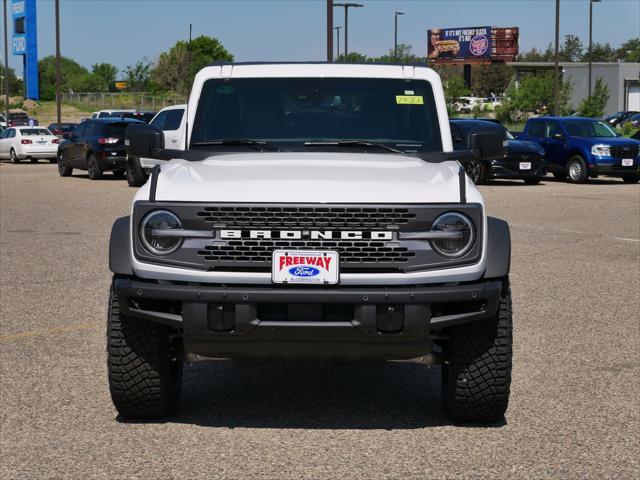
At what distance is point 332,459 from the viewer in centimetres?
540

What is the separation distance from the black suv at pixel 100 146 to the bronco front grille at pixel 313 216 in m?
24.8

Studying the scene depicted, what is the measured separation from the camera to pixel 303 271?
17.7 ft

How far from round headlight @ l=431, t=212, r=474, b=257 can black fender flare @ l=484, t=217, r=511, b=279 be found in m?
0.14

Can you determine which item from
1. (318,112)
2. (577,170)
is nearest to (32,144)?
(577,170)

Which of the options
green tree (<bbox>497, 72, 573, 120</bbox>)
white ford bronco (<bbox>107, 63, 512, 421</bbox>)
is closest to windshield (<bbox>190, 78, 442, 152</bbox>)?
white ford bronco (<bbox>107, 63, 512, 421</bbox>)

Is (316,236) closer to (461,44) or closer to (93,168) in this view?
(93,168)

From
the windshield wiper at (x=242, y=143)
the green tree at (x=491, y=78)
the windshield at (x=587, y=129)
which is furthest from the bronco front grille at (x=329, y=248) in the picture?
the green tree at (x=491, y=78)

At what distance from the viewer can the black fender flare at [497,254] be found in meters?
5.57

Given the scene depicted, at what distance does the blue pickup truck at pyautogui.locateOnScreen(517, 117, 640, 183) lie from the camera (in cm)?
2906

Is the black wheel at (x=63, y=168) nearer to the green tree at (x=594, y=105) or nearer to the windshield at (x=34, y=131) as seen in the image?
the windshield at (x=34, y=131)

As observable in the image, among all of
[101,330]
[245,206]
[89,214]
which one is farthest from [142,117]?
[245,206]

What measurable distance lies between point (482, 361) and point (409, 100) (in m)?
1.96

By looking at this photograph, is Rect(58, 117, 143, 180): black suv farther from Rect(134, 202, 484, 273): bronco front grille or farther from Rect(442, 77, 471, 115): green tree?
Rect(442, 77, 471, 115): green tree

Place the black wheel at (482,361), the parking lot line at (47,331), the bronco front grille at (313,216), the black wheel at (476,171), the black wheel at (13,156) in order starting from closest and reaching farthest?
the bronco front grille at (313,216)
the black wheel at (482,361)
the parking lot line at (47,331)
the black wheel at (476,171)
the black wheel at (13,156)
